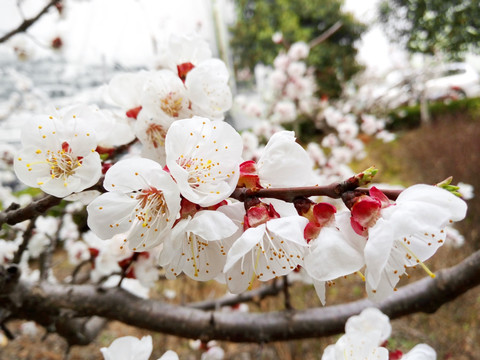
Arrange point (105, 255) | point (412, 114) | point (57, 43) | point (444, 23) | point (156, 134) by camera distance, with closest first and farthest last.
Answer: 1. point (156, 134)
2. point (105, 255)
3. point (57, 43)
4. point (444, 23)
5. point (412, 114)

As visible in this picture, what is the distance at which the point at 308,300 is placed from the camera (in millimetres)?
2207

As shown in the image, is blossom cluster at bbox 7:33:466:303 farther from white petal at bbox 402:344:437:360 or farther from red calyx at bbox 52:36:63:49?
red calyx at bbox 52:36:63:49

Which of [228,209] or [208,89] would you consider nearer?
[228,209]

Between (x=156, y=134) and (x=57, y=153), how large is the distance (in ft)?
0.55

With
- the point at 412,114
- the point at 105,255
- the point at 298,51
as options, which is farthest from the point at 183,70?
the point at 412,114

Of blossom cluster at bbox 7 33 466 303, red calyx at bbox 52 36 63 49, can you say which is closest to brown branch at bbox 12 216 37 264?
blossom cluster at bbox 7 33 466 303

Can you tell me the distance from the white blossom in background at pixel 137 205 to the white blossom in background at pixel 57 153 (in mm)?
61

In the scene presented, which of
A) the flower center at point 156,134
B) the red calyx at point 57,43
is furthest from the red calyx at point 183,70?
the red calyx at point 57,43

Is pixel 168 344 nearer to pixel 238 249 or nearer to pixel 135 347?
pixel 135 347

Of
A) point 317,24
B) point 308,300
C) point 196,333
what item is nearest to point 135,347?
point 196,333

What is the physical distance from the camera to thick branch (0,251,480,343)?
81cm

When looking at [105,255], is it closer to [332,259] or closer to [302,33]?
[332,259]

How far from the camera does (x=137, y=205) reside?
0.41 m

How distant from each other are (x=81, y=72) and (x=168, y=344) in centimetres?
265
